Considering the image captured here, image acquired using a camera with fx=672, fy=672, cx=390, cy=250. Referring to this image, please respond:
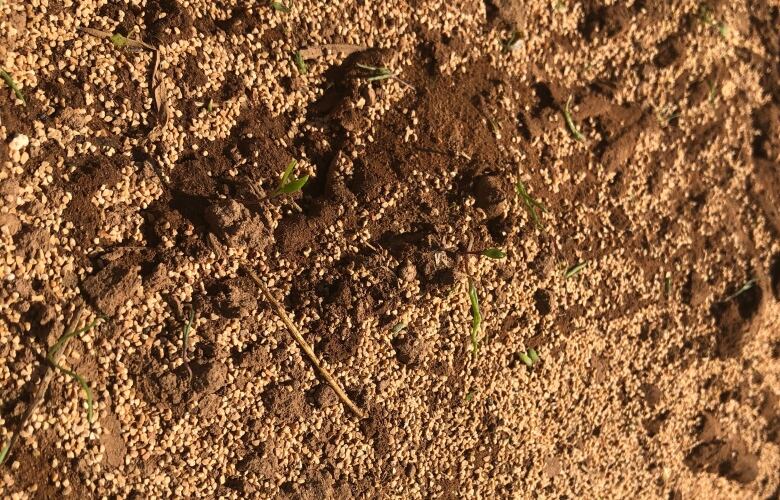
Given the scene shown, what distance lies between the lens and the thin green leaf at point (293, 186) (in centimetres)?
198

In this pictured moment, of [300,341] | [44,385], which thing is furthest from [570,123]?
Answer: [44,385]

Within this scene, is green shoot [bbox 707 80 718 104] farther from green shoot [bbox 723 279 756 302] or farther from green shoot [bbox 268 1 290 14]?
green shoot [bbox 268 1 290 14]

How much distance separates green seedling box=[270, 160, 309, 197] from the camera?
6.52 ft

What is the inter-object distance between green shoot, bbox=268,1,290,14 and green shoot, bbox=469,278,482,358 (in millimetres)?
1070

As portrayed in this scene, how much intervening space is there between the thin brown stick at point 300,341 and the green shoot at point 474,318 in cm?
46

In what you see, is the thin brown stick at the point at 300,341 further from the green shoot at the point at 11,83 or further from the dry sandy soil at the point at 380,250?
the green shoot at the point at 11,83

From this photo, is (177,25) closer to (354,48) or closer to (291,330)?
(354,48)

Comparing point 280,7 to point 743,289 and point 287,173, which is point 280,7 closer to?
point 287,173

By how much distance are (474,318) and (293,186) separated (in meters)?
0.75

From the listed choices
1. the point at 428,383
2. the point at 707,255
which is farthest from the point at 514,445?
the point at 707,255

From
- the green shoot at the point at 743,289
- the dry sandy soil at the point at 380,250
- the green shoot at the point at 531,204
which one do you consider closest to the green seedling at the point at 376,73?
the dry sandy soil at the point at 380,250

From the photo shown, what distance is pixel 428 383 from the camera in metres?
2.23

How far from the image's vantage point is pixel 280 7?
2.14 metres

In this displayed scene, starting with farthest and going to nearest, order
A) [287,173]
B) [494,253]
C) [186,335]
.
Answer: [494,253] < [287,173] < [186,335]
